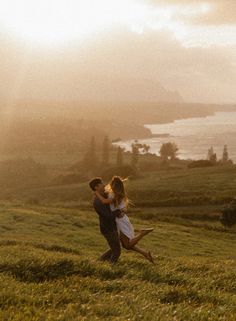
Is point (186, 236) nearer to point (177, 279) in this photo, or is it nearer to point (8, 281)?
point (177, 279)

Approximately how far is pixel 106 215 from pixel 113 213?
0.26m

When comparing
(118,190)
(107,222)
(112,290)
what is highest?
(118,190)

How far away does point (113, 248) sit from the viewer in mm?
16375

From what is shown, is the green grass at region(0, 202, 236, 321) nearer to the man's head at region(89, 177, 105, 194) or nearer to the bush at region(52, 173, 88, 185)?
the man's head at region(89, 177, 105, 194)

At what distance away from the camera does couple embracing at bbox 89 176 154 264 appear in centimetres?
1656

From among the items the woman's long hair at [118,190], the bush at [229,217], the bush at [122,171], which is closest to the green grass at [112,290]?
the woman's long hair at [118,190]

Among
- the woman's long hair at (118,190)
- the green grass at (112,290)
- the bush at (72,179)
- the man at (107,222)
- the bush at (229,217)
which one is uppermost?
the woman's long hair at (118,190)

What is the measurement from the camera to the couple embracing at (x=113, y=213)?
54.3ft

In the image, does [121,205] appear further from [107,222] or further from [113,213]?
[107,222]

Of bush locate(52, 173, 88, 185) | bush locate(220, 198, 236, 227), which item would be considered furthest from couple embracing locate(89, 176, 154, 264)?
bush locate(52, 173, 88, 185)

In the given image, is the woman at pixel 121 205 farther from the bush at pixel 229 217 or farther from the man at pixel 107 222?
the bush at pixel 229 217

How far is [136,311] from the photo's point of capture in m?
9.86

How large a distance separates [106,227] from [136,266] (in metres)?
1.86

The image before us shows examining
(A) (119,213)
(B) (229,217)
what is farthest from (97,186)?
(B) (229,217)
